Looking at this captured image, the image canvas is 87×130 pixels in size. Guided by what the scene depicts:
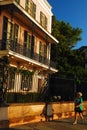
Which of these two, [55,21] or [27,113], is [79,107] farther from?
[55,21]

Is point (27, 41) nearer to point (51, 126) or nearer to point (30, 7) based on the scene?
point (30, 7)

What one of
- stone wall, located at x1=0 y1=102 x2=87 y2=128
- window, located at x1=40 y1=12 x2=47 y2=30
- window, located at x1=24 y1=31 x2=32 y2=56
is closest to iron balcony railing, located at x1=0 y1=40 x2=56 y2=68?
window, located at x1=24 y1=31 x2=32 y2=56

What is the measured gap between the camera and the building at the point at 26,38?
21.2m

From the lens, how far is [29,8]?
27.4m

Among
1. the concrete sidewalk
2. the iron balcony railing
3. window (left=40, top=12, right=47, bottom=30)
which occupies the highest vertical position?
window (left=40, top=12, right=47, bottom=30)

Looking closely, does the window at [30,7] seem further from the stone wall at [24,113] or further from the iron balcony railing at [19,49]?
the stone wall at [24,113]

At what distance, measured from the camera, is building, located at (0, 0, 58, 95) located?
21.2 m

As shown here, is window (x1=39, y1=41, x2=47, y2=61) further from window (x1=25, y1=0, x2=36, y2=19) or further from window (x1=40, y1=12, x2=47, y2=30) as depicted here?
window (x1=25, y1=0, x2=36, y2=19)

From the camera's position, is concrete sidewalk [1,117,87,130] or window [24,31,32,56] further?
window [24,31,32,56]

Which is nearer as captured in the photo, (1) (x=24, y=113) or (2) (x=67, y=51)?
(1) (x=24, y=113)

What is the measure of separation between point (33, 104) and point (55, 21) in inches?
1242

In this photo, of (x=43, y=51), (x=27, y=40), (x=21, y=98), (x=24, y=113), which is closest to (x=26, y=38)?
(x=27, y=40)

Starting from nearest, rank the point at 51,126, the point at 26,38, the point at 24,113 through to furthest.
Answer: the point at 24,113
the point at 51,126
the point at 26,38

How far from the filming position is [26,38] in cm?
2680
